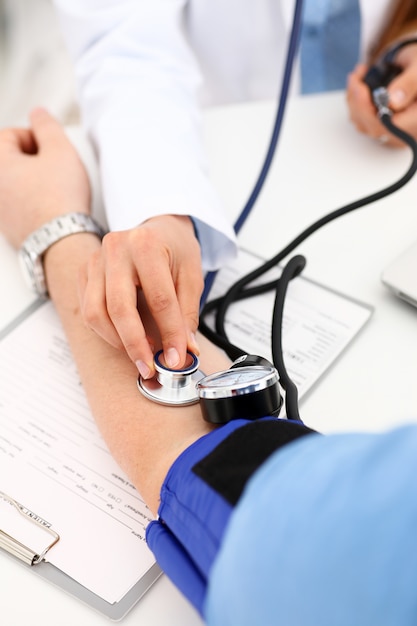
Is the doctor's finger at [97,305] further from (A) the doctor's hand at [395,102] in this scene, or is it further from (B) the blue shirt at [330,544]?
(A) the doctor's hand at [395,102]

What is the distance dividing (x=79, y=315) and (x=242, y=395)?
0.27 meters

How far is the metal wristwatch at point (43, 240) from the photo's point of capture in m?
0.75

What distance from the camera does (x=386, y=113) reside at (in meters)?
0.86

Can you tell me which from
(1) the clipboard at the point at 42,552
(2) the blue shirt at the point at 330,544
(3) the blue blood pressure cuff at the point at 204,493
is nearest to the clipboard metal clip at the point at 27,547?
(1) the clipboard at the point at 42,552

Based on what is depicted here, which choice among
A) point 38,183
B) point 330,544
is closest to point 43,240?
point 38,183

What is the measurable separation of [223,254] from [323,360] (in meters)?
0.18

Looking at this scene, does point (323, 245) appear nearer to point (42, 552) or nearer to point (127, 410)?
point (127, 410)

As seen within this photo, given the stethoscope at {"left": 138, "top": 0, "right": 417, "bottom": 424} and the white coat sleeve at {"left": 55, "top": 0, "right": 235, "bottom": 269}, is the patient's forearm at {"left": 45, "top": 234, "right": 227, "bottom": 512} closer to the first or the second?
the stethoscope at {"left": 138, "top": 0, "right": 417, "bottom": 424}

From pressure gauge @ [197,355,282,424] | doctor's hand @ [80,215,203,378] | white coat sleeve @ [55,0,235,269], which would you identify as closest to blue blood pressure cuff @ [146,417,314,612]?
pressure gauge @ [197,355,282,424]

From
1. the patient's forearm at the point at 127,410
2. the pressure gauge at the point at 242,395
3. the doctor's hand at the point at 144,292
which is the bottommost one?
the patient's forearm at the point at 127,410

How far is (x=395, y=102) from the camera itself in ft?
2.84

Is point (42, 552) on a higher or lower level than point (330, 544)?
lower

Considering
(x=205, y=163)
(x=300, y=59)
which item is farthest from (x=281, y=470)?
(x=300, y=59)

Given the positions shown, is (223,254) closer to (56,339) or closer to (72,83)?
(56,339)
